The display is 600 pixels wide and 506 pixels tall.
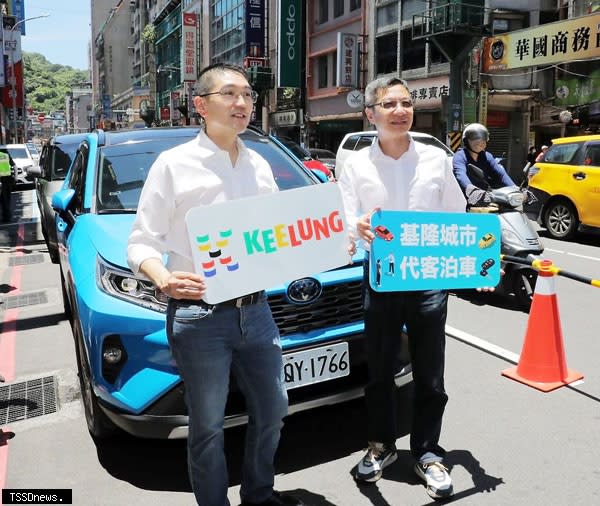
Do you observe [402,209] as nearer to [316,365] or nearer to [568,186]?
[316,365]

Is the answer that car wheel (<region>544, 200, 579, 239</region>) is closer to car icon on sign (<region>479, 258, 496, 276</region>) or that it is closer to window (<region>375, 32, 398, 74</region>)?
car icon on sign (<region>479, 258, 496, 276</region>)

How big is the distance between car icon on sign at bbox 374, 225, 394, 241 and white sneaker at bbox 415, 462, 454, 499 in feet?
3.68

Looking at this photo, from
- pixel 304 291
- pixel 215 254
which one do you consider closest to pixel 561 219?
pixel 304 291

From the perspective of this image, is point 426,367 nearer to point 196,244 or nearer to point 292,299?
point 292,299

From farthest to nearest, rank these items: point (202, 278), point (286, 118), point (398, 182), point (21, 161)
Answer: point (286, 118), point (21, 161), point (398, 182), point (202, 278)

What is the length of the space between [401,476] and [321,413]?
2.69 feet

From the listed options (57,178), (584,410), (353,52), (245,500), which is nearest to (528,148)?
(353,52)

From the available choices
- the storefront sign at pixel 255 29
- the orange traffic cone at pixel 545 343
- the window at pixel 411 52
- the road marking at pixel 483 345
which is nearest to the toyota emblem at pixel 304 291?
the orange traffic cone at pixel 545 343

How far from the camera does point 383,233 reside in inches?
106

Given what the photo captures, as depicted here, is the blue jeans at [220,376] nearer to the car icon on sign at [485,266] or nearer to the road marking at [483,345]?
the car icon on sign at [485,266]

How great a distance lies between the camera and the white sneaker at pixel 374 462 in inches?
119

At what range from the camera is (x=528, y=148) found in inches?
825

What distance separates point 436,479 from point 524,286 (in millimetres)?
3848

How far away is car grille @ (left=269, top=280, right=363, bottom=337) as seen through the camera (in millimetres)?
3004
